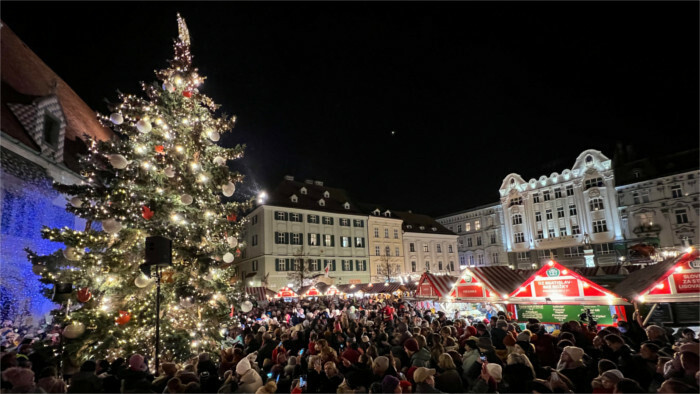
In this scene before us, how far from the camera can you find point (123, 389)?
4992 millimetres

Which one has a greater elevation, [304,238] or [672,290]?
[304,238]

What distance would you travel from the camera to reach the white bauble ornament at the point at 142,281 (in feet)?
23.7

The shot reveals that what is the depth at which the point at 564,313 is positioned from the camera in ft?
31.9

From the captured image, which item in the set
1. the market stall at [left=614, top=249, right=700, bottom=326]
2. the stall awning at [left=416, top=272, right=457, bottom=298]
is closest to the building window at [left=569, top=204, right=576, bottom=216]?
the stall awning at [left=416, top=272, right=457, bottom=298]

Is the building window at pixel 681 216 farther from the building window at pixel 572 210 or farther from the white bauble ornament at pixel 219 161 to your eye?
the white bauble ornament at pixel 219 161

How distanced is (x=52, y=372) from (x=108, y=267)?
107 inches

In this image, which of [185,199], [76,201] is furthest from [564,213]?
[76,201]

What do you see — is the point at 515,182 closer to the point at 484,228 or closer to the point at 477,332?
the point at 484,228

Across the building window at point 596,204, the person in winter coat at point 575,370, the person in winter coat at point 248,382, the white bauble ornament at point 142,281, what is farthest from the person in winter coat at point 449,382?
the building window at point 596,204

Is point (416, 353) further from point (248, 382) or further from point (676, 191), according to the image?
point (676, 191)

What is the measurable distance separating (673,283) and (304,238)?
35.7 meters

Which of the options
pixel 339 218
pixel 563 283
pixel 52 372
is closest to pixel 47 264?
pixel 52 372

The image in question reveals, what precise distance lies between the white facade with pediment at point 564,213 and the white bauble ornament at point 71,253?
163ft

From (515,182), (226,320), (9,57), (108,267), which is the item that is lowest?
(226,320)
